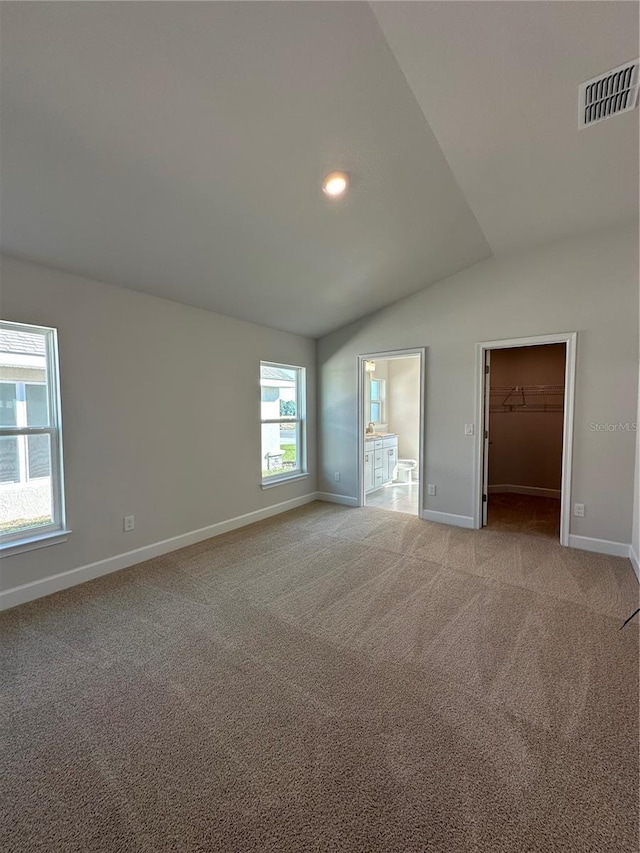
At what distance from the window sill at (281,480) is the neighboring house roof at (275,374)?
1.30 m

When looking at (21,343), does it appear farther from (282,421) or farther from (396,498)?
(396,498)

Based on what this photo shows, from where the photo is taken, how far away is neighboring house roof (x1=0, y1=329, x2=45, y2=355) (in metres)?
2.53

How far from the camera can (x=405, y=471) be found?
22.8 feet

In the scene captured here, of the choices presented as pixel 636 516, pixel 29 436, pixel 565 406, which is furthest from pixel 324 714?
pixel 565 406

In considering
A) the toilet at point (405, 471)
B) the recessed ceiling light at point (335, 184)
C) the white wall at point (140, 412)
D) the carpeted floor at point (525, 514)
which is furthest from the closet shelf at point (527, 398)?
the recessed ceiling light at point (335, 184)

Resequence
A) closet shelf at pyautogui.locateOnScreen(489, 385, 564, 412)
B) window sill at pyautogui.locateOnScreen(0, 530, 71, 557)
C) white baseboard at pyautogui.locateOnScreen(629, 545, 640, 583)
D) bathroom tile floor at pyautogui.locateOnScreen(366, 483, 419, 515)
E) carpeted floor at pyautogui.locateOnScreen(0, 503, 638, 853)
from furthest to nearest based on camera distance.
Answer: closet shelf at pyautogui.locateOnScreen(489, 385, 564, 412)
bathroom tile floor at pyautogui.locateOnScreen(366, 483, 419, 515)
white baseboard at pyautogui.locateOnScreen(629, 545, 640, 583)
window sill at pyautogui.locateOnScreen(0, 530, 71, 557)
carpeted floor at pyautogui.locateOnScreen(0, 503, 638, 853)

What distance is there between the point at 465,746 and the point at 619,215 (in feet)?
12.8

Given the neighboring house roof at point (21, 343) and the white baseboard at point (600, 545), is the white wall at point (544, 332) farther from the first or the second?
the neighboring house roof at point (21, 343)

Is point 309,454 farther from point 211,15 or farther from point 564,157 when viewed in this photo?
point 211,15

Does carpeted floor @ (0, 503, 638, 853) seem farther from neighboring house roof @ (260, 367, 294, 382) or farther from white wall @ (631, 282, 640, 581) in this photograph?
neighboring house roof @ (260, 367, 294, 382)

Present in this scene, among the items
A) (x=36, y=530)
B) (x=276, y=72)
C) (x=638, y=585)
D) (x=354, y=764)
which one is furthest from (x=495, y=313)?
(x=36, y=530)

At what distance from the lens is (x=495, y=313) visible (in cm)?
385
